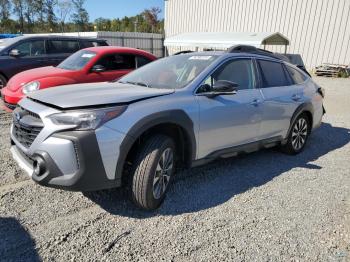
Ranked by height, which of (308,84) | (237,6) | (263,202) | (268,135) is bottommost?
(263,202)

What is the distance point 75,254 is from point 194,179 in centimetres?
191

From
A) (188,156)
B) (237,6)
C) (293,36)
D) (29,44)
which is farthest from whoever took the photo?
(237,6)

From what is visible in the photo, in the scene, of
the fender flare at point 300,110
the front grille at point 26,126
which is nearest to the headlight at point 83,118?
the front grille at point 26,126

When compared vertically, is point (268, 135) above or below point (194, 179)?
above

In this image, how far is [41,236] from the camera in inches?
112

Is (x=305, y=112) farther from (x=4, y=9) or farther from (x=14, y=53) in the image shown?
(x=4, y=9)

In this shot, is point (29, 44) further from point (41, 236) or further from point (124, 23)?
point (124, 23)

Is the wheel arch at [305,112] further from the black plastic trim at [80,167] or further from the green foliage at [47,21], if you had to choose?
the green foliage at [47,21]

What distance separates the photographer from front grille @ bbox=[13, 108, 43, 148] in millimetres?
2982

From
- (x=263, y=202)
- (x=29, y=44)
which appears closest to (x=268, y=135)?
(x=263, y=202)

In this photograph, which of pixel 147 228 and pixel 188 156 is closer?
pixel 147 228

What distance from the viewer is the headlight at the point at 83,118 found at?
2.80 metres

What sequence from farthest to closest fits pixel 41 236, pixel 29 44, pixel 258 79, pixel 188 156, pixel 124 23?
pixel 124 23, pixel 29 44, pixel 258 79, pixel 188 156, pixel 41 236

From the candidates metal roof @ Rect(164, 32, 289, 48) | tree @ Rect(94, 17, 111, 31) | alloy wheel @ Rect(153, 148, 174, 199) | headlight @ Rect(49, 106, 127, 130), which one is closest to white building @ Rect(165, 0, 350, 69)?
metal roof @ Rect(164, 32, 289, 48)
